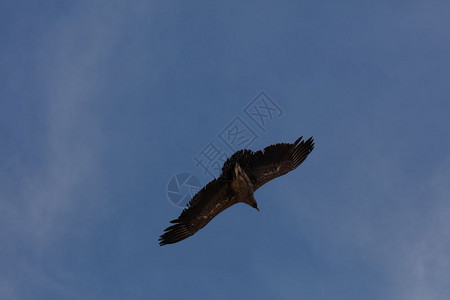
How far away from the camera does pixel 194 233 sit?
16.9m

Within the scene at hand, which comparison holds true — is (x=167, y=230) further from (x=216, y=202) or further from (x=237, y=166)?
(x=237, y=166)

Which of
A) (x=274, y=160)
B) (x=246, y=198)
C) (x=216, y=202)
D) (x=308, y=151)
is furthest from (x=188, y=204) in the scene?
(x=308, y=151)

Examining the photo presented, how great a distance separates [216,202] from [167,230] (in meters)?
1.92

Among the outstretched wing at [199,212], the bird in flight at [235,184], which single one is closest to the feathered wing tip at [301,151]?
the bird in flight at [235,184]

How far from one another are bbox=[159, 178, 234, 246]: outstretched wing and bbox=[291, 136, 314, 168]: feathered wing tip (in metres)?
2.99

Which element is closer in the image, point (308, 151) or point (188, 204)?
point (188, 204)

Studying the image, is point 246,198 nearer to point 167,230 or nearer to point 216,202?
point 216,202

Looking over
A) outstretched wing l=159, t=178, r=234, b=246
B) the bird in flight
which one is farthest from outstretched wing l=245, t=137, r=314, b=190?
outstretched wing l=159, t=178, r=234, b=246

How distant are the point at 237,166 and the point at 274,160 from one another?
188 cm

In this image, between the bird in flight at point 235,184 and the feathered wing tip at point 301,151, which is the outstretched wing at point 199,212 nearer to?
the bird in flight at point 235,184

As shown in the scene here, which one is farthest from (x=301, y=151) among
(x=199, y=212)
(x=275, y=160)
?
(x=199, y=212)

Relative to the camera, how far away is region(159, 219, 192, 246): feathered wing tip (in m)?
16.4

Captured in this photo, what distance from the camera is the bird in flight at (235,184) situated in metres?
16.6

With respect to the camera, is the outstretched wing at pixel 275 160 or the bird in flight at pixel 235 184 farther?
the outstretched wing at pixel 275 160
